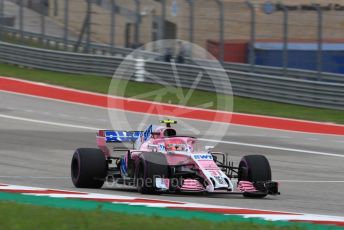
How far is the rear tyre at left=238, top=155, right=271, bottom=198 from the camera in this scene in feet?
45.0

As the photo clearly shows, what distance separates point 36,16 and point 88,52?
8.41 ft

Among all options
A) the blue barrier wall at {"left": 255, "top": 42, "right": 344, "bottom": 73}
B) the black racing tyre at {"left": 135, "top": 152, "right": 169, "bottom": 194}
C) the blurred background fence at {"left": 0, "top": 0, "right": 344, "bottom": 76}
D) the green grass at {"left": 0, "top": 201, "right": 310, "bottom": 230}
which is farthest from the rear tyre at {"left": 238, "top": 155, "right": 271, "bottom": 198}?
the blue barrier wall at {"left": 255, "top": 42, "right": 344, "bottom": 73}

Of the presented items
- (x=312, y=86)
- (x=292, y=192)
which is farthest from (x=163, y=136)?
(x=312, y=86)

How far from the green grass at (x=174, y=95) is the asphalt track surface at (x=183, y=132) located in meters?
1.47

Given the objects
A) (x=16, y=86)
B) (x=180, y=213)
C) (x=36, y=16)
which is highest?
(x=36, y=16)

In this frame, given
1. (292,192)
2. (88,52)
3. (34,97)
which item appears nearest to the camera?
(292,192)

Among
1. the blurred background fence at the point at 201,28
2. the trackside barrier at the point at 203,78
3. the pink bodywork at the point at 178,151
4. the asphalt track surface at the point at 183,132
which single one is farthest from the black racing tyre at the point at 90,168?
the blurred background fence at the point at 201,28

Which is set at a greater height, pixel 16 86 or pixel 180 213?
pixel 16 86

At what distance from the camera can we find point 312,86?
96.2 ft

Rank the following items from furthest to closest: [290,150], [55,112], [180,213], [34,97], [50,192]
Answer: [34,97], [55,112], [290,150], [50,192], [180,213]

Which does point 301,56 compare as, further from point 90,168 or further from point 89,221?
point 89,221

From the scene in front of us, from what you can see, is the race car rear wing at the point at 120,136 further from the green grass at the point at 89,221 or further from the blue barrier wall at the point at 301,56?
the blue barrier wall at the point at 301,56

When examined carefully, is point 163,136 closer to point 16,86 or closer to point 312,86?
point 312,86

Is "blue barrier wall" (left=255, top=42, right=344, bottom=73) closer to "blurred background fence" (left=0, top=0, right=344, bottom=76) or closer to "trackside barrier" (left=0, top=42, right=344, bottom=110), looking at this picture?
"blurred background fence" (left=0, top=0, right=344, bottom=76)
